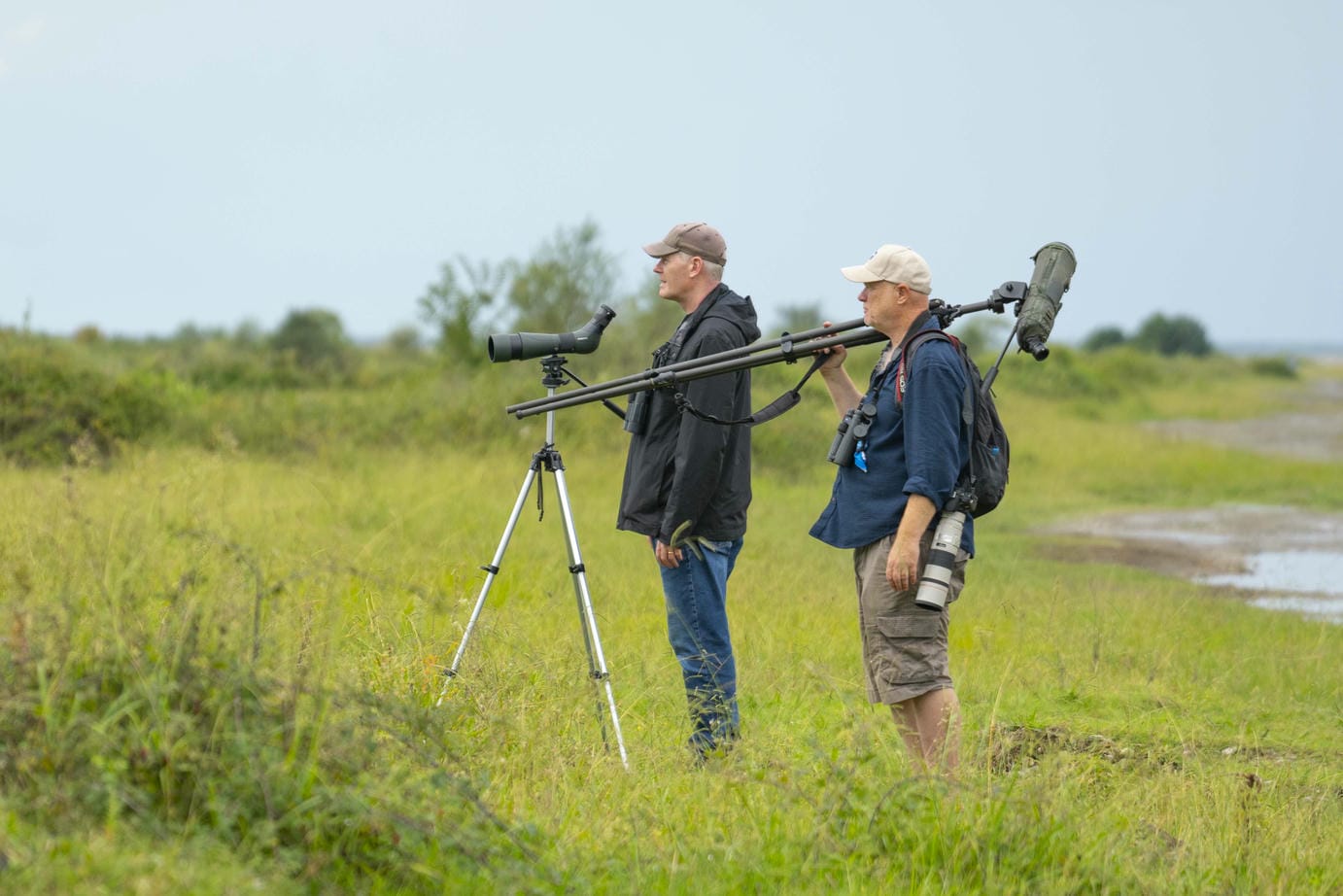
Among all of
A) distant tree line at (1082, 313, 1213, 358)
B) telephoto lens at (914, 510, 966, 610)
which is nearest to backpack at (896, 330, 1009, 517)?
telephoto lens at (914, 510, 966, 610)

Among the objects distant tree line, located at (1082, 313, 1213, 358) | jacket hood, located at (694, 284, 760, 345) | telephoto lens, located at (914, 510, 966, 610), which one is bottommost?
telephoto lens, located at (914, 510, 966, 610)

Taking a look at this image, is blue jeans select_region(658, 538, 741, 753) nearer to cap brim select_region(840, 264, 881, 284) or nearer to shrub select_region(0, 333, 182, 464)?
cap brim select_region(840, 264, 881, 284)

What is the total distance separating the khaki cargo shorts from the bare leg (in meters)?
0.06

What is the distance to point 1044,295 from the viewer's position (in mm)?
4277

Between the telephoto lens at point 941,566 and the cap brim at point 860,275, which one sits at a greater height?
the cap brim at point 860,275

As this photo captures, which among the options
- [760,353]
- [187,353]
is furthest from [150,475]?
[187,353]

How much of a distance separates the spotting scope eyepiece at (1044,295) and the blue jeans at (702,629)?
140cm

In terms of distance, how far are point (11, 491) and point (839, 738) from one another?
6612 millimetres

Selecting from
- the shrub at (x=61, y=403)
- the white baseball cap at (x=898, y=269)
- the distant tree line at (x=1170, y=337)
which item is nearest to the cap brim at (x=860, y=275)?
the white baseball cap at (x=898, y=269)

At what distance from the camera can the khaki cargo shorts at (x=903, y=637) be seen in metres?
4.36

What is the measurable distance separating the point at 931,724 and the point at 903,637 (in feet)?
0.98

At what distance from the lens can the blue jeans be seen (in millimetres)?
4992

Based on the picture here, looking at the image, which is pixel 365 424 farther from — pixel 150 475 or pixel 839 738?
pixel 839 738

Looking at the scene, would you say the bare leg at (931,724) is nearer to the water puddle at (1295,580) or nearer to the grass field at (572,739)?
the grass field at (572,739)
